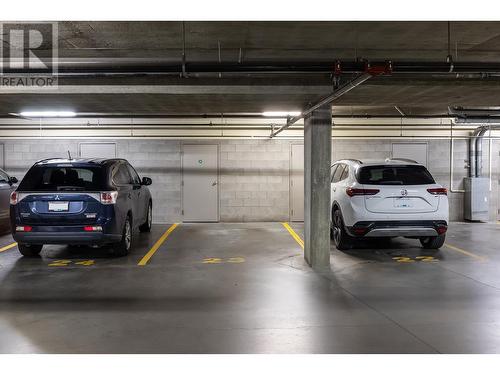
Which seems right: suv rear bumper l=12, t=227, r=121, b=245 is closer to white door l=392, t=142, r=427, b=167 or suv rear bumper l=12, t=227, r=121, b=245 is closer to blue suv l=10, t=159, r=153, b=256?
blue suv l=10, t=159, r=153, b=256

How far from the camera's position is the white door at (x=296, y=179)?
1298cm

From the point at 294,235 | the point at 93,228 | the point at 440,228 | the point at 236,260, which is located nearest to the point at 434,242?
the point at 440,228

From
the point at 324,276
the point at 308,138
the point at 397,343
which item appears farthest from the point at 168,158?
the point at 397,343

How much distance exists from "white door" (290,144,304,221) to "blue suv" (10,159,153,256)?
6434mm

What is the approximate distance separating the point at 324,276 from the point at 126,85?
380 cm

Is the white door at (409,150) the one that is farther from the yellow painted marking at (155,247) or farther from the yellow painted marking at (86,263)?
the yellow painted marking at (86,263)

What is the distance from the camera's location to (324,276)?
6422 millimetres

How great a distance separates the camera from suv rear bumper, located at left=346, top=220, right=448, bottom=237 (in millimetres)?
7594

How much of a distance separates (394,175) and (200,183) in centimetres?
631

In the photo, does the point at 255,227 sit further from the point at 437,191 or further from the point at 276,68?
the point at 276,68

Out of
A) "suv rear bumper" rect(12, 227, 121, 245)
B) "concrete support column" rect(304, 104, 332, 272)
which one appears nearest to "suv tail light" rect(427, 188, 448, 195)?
"concrete support column" rect(304, 104, 332, 272)

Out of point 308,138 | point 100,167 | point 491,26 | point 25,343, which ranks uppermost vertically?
point 491,26

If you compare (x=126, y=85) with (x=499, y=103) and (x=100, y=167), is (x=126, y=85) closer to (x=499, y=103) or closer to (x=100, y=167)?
(x=100, y=167)

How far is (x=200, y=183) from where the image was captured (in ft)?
42.4
